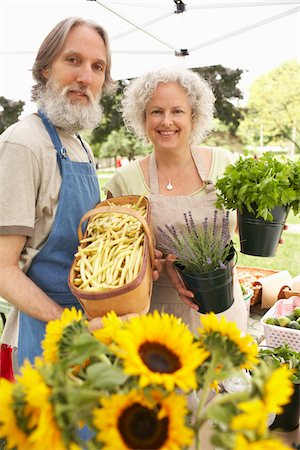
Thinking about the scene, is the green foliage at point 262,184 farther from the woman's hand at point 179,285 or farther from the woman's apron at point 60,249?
the woman's apron at point 60,249

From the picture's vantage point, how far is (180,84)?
2.42m

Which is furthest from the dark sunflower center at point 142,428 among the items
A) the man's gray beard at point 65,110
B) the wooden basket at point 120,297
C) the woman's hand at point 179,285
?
the man's gray beard at point 65,110

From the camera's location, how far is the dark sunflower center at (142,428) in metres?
0.68

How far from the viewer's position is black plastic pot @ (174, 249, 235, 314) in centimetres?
175

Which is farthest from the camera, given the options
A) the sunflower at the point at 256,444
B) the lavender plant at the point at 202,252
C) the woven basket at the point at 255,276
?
the woven basket at the point at 255,276

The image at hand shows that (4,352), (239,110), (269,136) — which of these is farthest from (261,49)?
(269,136)

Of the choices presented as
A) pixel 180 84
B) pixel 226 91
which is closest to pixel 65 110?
pixel 180 84

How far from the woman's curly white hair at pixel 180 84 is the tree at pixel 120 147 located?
2310cm

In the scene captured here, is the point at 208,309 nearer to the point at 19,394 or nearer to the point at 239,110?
the point at 19,394

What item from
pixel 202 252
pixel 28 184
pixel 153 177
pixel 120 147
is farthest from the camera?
pixel 120 147

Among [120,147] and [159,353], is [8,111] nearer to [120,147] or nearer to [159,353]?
[120,147]

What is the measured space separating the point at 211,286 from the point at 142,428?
43.6 inches

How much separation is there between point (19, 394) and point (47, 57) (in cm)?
170

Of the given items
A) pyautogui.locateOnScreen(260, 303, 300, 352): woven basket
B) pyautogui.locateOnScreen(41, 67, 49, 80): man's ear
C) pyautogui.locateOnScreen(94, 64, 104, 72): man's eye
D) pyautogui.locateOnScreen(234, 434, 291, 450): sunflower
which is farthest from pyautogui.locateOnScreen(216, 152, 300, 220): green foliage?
pyautogui.locateOnScreen(234, 434, 291, 450): sunflower
